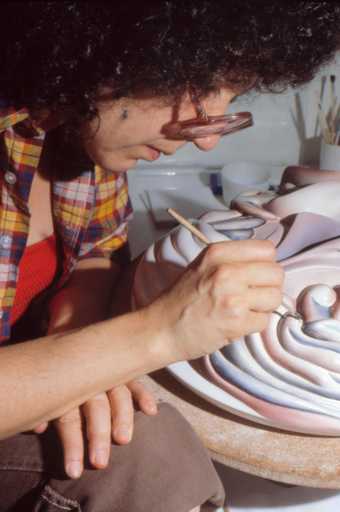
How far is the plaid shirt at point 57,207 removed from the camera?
2.58 feet

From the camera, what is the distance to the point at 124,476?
0.67m

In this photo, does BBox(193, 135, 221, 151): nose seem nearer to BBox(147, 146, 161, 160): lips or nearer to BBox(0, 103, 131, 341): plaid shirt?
BBox(147, 146, 161, 160): lips

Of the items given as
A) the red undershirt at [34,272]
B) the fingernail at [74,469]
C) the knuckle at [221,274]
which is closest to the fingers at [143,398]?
the fingernail at [74,469]

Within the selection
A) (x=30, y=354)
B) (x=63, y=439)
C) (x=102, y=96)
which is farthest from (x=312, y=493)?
(x=102, y=96)

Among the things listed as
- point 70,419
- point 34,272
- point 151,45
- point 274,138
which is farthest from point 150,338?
point 274,138

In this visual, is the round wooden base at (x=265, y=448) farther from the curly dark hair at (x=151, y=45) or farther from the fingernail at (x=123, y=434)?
A: the curly dark hair at (x=151, y=45)

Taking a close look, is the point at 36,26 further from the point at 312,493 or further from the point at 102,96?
the point at 312,493

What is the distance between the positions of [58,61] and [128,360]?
1.09 feet

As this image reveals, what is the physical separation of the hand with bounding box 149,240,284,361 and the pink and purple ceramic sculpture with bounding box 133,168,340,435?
9cm

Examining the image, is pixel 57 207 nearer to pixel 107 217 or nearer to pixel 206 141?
pixel 107 217

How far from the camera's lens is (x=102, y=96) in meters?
0.63

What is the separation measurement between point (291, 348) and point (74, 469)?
0.97 ft

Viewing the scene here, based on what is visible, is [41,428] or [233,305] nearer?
[233,305]

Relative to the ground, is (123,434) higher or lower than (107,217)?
lower
